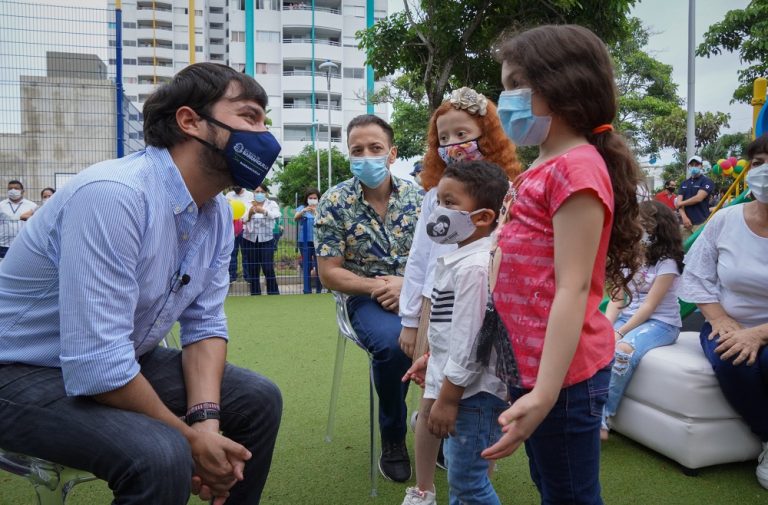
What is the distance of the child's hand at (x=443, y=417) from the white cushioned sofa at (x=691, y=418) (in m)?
1.50

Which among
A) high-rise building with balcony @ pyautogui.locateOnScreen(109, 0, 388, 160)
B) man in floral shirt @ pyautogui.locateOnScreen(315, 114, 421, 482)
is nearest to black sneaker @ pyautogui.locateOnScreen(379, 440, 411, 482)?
man in floral shirt @ pyautogui.locateOnScreen(315, 114, 421, 482)

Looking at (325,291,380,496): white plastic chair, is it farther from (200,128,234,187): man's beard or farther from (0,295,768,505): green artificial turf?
(200,128,234,187): man's beard

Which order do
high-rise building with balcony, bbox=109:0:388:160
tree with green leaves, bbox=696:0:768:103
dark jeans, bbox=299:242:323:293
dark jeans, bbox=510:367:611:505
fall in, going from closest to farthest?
dark jeans, bbox=510:367:611:505, dark jeans, bbox=299:242:323:293, tree with green leaves, bbox=696:0:768:103, high-rise building with balcony, bbox=109:0:388:160

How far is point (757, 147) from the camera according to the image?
2713 millimetres

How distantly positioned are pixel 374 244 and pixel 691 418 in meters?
1.61

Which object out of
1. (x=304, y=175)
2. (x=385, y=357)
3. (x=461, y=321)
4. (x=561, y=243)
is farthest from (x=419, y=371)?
(x=304, y=175)

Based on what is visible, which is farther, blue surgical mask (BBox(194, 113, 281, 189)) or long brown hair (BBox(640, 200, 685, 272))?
long brown hair (BBox(640, 200, 685, 272))

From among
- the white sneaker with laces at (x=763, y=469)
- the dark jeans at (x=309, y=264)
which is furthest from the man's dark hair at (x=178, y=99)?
the dark jeans at (x=309, y=264)

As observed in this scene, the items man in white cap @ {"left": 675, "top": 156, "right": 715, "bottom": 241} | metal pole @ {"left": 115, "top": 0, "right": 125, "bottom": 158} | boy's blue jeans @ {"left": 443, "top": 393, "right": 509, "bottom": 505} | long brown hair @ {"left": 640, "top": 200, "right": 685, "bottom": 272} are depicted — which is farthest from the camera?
man in white cap @ {"left": 675, "top": 156, "right": 715, "bottom": 241}

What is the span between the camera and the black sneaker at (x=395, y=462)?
264 cm

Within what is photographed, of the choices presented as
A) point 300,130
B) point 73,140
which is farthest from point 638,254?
point 300,130

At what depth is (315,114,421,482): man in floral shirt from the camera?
106 inches

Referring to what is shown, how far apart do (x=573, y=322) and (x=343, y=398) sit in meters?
2.64

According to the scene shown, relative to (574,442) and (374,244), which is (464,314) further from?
(374,244)
